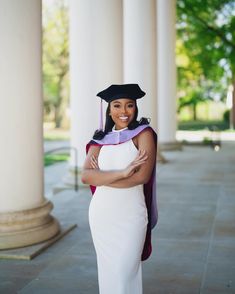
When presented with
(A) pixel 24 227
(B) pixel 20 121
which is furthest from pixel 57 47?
(A) pixel 24 227

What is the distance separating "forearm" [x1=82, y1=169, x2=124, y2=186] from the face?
0.47m

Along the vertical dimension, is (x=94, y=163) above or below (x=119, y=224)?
above

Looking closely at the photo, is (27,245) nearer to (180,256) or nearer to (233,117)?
(180,256)

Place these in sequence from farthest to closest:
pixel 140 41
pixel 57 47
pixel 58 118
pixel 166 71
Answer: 1. pixel 58 118
2. pixel 57 47
3. pixel 166 71
4. pixel 140 41

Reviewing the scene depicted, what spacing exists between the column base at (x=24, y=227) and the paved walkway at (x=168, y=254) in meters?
0.31

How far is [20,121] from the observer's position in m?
7.63

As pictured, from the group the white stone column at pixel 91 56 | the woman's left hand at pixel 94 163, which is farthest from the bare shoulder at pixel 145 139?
the white stone column at pixel 91 56

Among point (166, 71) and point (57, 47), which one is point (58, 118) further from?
point (166, 71)

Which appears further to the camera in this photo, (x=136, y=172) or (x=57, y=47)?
(x=57, y=47)

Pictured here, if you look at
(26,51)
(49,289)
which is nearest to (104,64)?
(26,51)

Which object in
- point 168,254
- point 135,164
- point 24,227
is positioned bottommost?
point 168,254

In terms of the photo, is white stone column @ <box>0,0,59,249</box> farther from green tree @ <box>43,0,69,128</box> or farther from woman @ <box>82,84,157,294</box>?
green tree @ <box>43,0,69,128</box>

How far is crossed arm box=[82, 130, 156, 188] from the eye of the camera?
14.1 ft

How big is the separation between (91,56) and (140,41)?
Answer: 17.7 feet
